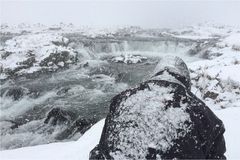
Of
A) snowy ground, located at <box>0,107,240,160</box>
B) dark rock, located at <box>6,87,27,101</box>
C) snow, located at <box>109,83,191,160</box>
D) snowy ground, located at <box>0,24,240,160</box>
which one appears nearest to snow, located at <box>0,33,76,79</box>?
snowy ground, located at <box>0,24,240,160</box>

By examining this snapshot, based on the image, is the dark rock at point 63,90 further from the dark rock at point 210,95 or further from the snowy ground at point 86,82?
the dark rock at point 210,95

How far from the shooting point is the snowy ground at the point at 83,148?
4621mm

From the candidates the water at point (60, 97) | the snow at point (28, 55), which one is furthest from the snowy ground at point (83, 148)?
the snow at point (28, 55)

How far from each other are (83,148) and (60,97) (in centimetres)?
883

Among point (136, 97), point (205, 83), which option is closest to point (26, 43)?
point (205, 83)

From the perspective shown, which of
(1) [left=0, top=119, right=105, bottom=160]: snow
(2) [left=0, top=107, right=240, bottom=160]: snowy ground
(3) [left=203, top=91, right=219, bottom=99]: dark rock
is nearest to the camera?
(2) [left=0, top=107, right=240, bottom=160]: snowy ground

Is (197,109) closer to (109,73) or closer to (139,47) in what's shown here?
(109,73)

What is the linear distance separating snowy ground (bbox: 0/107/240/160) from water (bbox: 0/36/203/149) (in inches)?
128

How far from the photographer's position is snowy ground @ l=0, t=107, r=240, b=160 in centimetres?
462

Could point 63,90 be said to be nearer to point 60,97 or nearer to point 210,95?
point 60,97

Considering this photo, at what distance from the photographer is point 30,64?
63.9ft

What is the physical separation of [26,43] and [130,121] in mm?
23564

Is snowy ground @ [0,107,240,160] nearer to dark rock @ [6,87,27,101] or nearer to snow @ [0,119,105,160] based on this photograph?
snow @ [0,119,105,160]

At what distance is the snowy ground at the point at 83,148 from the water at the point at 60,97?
325 cm
